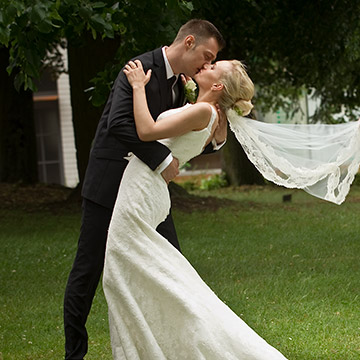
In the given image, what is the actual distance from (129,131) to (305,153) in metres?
1.35

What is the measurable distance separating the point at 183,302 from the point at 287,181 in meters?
1.19

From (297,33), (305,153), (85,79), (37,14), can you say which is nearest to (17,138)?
(85,79)

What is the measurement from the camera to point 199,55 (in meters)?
4.86

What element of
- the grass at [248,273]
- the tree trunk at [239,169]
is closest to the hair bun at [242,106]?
the grass at [248,273]

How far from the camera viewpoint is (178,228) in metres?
12.6

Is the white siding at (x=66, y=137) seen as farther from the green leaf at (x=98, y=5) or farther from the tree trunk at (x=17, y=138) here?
the green leaf at (x=98, y=5)

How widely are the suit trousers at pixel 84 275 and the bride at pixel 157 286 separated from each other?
28 cm

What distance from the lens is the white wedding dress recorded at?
14.9 ft

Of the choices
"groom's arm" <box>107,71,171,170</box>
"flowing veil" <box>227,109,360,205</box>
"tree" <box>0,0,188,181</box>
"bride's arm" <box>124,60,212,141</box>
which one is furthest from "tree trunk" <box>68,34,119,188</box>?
"bride's arm" <box>124,60,212,141</box>

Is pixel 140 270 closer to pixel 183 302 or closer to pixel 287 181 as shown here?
pixel 183 302

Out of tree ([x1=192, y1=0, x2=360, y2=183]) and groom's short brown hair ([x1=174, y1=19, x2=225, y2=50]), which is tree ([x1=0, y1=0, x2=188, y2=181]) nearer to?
groom's short brown hair ([x1=174, y1=19, x2=225, y2=50])

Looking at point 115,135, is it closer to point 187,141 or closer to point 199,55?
point 187,141

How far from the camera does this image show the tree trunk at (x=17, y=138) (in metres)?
18.7

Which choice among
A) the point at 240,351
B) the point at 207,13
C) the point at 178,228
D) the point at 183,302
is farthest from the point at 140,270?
the point at 207,13
